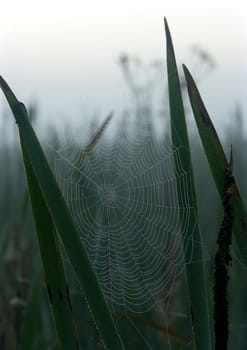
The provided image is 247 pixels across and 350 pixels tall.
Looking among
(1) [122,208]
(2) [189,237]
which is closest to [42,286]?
(1) [122,208]

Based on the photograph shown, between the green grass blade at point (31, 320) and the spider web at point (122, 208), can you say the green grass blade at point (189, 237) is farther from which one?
the green grass blade at point (31, 320)

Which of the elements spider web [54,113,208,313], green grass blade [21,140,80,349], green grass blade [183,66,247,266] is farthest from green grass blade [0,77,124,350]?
spider web [54,113,208,313]

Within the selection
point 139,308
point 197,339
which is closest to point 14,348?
point 139,308

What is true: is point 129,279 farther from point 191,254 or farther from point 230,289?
point 191,254

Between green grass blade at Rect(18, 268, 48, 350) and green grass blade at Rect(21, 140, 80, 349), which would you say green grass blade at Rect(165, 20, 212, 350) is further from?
green grass blade at Rect(18, 268, 48, 350)

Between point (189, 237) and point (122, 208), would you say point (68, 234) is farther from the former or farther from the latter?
point (122, 208)

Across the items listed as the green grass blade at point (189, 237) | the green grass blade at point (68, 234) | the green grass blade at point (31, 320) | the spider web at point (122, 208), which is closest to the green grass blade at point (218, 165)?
the green grass blade at point (189, 237)
